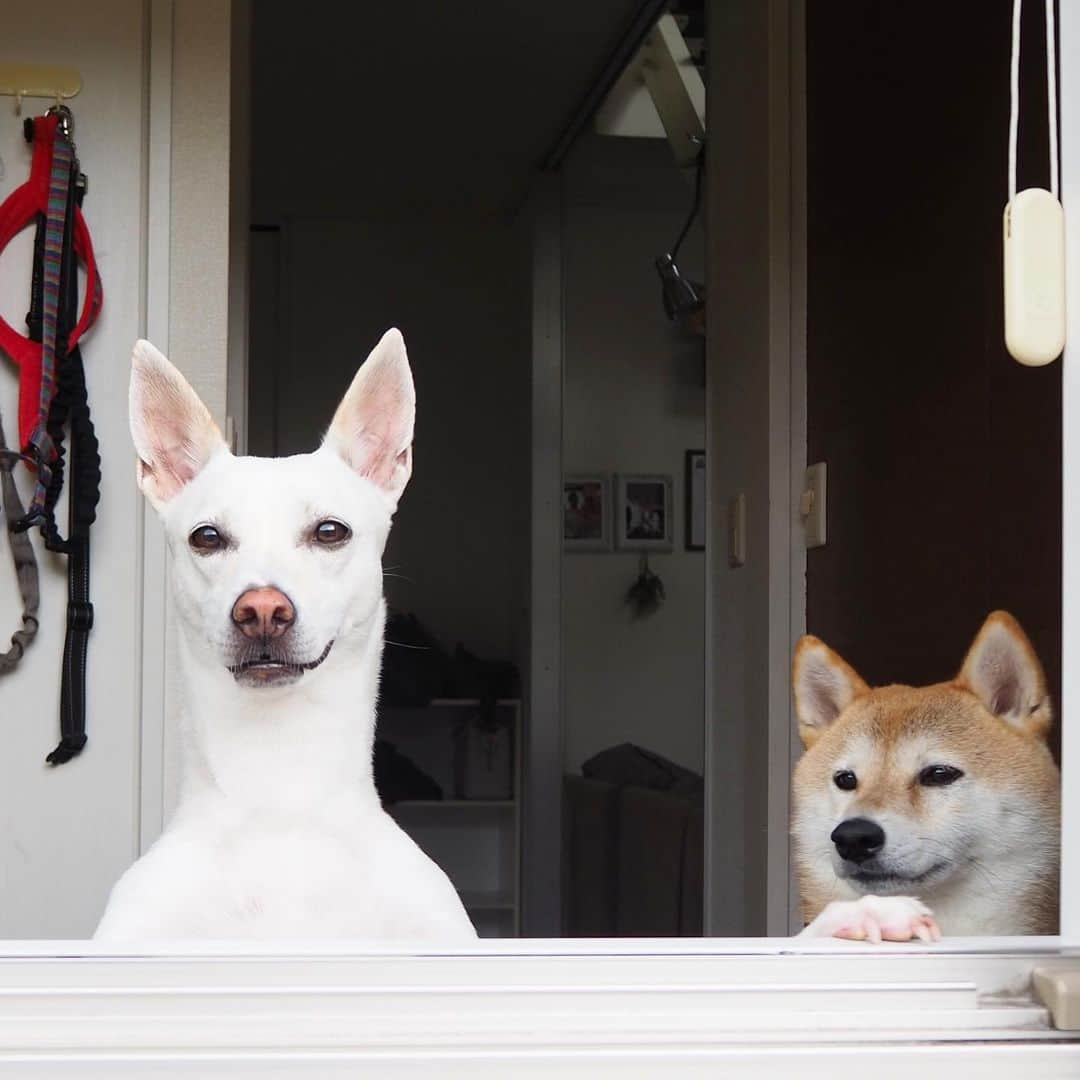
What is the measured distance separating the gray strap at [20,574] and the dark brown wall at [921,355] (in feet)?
3.98

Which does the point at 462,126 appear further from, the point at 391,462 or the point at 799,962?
the point at 799,962

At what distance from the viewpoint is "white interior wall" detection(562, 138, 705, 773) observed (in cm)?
530

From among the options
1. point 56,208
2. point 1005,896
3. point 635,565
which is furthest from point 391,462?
point 635,565

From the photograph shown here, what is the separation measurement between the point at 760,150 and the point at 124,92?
1232 mm

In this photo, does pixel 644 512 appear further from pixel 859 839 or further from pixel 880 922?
pixel 880 922

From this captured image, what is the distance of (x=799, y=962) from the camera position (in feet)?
3.71

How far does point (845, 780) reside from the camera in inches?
61.5

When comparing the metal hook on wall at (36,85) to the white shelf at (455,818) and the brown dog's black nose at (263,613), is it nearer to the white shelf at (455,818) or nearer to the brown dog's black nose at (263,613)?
the brown dog's black nose at (263,613)

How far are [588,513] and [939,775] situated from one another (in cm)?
393

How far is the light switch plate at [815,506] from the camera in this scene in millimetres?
2555

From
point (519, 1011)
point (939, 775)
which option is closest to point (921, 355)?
point (939, 775)

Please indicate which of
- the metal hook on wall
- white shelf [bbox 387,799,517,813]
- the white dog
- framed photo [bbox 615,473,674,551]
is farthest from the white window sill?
framed photo [bbox 615,473,674,551]

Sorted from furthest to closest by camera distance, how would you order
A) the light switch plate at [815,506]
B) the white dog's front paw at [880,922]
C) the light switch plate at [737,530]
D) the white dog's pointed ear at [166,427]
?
1. the light switch plate at [737,530]
2. the light switch plate at [815,506]
3. the white dog's pointed ear at [166,427]
4. the white dog's front paw at [880,922]

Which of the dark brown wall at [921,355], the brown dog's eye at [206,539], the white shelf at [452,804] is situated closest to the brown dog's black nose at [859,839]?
the dark brown wall at [921,355]
